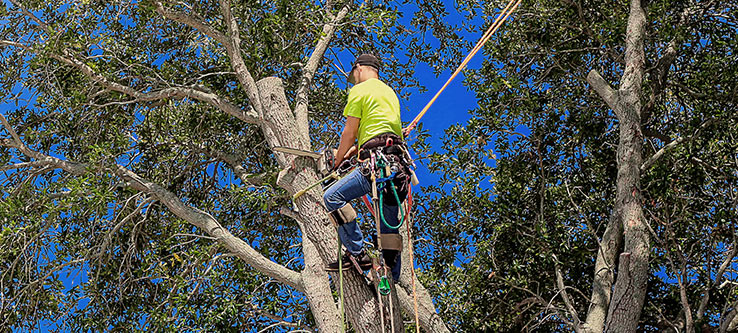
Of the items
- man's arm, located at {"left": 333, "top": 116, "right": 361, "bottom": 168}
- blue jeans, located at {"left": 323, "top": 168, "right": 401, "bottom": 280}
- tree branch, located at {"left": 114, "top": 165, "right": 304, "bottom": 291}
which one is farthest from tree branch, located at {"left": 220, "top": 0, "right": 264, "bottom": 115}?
blue jeans, located at {"left": 323, "top": 168, "right": 401, "bottom": 280}

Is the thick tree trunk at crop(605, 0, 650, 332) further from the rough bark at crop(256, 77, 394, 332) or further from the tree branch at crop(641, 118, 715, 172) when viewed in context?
the rough bark at crop(256, 77, 394, 332)

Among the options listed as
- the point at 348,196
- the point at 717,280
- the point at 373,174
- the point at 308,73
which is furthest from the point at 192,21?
the point at 717,280

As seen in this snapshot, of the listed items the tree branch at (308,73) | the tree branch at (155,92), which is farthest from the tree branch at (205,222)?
the tree branch at (308,73)

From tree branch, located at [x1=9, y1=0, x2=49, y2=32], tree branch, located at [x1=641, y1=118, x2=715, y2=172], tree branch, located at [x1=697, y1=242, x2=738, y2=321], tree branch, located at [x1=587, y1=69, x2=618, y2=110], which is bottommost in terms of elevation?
tree branch, located at [x1=697, y1=242, x2=738, y2=321]

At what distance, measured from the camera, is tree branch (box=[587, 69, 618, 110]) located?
965cm

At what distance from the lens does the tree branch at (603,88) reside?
9.65 meters

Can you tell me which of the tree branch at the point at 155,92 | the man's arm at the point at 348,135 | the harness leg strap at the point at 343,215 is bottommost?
the harness leg strap at the point at 343,215

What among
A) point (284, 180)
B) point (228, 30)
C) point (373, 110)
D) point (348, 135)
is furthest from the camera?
point (228, 30)

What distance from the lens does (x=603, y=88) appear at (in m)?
9.86

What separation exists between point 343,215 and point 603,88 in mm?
5777

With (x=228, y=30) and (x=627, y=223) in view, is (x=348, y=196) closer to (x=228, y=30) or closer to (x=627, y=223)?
(x=228, y=30)

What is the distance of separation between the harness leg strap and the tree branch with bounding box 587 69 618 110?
17.9ft

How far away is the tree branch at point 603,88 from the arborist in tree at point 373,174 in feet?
16.5

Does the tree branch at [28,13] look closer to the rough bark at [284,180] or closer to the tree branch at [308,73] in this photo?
the rough bark at [284,180]
